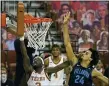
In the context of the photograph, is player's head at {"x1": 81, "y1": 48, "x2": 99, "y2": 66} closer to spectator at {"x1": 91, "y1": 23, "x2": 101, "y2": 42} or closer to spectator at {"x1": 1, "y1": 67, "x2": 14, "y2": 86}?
spectator at {"x1": 1, "y1": 67, "x2": 14, "y2": 86}

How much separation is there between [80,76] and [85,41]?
22.3 feet

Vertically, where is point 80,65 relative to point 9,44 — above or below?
above

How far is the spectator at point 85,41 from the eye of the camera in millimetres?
14258

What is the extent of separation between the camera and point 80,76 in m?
7.61

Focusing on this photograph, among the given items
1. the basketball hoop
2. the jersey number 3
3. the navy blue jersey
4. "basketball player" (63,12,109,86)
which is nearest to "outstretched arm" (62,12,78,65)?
"basketball player" (63,12,109,86)

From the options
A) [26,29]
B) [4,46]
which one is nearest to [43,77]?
[26,29]

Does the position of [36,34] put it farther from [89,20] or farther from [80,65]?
[89,20]

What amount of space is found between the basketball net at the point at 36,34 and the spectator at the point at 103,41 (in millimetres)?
6285

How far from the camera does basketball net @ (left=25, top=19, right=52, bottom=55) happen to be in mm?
8266

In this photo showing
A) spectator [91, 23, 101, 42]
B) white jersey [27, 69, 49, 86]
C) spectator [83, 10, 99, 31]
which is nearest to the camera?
white jersey [27, 69, 49, 86]

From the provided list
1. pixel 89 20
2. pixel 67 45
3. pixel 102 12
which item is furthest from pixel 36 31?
pixel 102 12

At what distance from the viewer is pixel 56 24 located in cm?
1480

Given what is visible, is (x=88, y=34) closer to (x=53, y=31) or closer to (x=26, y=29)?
(x=53, y=31)

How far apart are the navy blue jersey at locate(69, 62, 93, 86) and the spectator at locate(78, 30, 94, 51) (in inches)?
256
